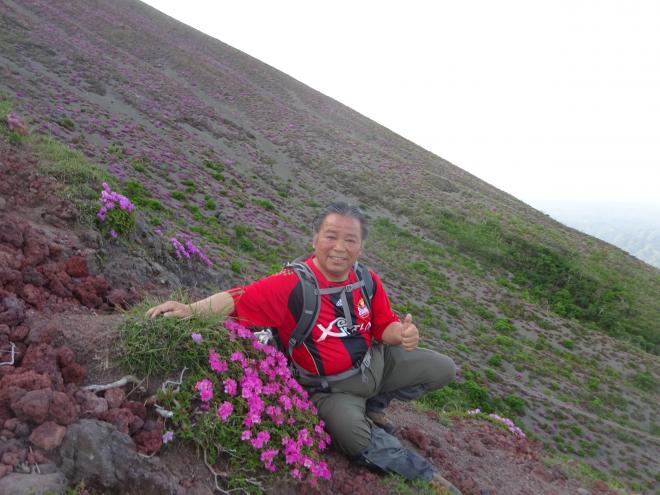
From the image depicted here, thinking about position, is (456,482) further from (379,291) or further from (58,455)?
(58,455)

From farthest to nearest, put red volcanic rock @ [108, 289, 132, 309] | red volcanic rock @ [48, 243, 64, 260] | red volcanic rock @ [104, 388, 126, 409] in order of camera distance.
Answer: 1. red volcanic rock @ [48, 243, 64, 260]
2. red volcanic rock @ [108, 289, 132, 309]
3. red volcanic rock @ [104, 388, 126, 409]

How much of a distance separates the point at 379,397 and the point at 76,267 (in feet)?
10.8

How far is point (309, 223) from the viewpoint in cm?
1775

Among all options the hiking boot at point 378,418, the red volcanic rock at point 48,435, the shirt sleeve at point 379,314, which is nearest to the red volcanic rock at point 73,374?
the red volcanic rock at point 48,435

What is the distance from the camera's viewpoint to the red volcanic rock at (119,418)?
8.11ft

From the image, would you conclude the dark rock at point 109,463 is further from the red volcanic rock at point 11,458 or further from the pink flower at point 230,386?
the pink flower at point 230,386

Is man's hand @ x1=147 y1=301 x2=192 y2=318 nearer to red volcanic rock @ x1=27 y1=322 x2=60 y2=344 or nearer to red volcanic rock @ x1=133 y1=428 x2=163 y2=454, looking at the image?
red volcanic rock @ x1=27 y1=322 x2=60 y2=344

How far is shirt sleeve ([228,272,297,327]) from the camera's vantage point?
3359 millimetres

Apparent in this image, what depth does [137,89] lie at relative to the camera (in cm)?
2341

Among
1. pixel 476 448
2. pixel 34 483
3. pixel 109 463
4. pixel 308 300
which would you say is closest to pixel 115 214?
pixel 308 300

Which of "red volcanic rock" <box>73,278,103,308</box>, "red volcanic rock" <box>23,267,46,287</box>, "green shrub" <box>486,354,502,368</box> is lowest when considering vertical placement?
"green shrub" <box>486,354,502,368</box>

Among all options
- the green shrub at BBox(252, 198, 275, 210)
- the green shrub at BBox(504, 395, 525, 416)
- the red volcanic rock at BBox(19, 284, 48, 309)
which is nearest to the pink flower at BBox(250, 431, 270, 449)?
the red volcanic rock at BBox(19, 284, 48, 309)

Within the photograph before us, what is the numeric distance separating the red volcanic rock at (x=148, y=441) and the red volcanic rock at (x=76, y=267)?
245cm

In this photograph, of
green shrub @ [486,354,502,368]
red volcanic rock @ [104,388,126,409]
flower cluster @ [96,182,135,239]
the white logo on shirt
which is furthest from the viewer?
green shrub @ [486,354,502,368]
